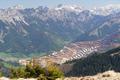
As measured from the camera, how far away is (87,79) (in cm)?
3784

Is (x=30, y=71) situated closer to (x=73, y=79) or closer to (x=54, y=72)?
(x=54, y=72)

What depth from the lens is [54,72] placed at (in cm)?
4625

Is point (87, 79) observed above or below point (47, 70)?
below

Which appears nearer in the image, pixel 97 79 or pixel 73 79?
pixel 97 79

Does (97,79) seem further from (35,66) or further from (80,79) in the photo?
(35,66)

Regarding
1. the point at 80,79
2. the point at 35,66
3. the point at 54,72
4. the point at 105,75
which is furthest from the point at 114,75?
the point at 35,66

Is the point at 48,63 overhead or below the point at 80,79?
overhead

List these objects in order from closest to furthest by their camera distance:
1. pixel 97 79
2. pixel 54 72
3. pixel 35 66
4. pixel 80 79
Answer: pixel 97 79, pixel 80 79, pixel 54 72, pixel 35 66

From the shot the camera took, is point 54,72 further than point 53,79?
Yes

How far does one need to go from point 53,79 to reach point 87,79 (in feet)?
13.9

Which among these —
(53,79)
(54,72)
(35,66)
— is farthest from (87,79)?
(35,66)

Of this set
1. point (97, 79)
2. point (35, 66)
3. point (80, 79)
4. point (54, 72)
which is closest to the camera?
point (97, 79)

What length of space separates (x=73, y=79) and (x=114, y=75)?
4.91 metres

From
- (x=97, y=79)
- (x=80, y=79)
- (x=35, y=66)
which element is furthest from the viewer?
(x=35, y=66)
